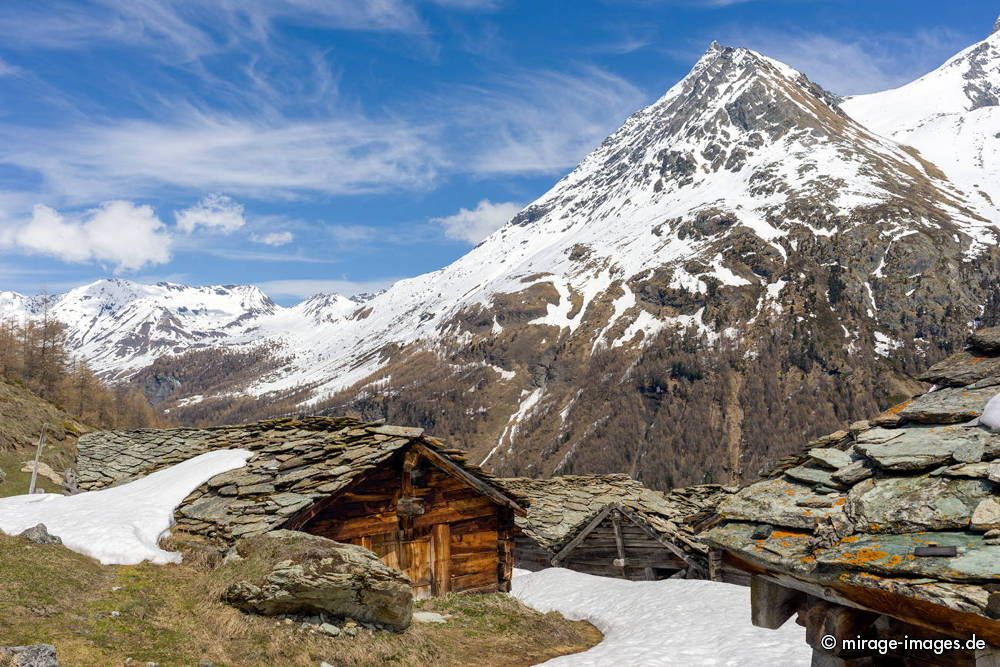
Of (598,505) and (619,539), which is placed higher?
(598,505)

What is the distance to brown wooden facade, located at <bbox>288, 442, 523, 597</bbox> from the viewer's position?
22.2 metres

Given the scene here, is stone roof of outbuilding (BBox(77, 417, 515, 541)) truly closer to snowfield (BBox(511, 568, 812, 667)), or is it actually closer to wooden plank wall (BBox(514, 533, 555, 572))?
snowfield (BBox(511, 568, 812, 667))

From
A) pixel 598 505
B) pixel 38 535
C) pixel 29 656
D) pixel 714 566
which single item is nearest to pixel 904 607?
pixel 29 656

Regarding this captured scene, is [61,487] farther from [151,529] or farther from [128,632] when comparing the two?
[128,632]

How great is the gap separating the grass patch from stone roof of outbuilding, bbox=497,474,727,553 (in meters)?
13.7

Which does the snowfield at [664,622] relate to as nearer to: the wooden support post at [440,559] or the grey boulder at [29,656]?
the wooden support post at [440,559]

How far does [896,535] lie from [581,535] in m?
29.7

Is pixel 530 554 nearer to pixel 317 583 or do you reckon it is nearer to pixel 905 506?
pixel 317 583

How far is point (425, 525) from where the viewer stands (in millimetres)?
24062

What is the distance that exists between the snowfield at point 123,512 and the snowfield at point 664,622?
1169 centimetres

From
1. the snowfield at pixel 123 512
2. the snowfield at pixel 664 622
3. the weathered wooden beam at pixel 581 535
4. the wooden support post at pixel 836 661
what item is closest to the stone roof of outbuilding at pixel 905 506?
the wooden support post at pixel 836 661

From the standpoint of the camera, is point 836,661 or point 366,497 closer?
point 836,661

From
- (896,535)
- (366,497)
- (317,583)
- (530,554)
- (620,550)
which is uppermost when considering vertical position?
(896,535)

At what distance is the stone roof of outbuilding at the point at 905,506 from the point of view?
569 cm
